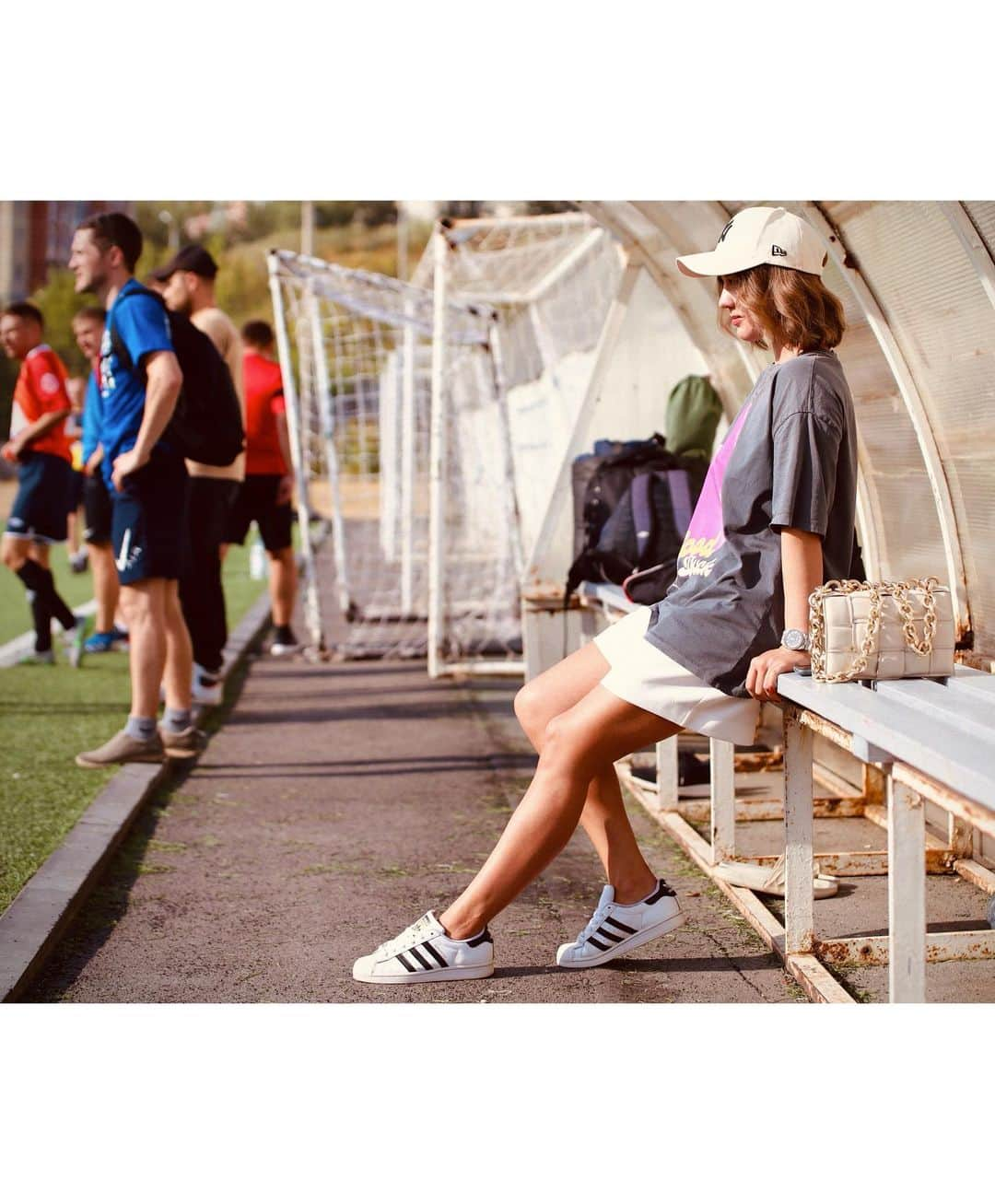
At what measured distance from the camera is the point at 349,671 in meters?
10.3

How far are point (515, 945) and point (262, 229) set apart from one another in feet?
347

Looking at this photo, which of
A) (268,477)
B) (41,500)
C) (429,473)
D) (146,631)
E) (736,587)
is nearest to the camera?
(736,587)

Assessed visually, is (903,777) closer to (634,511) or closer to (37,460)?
(634,511)

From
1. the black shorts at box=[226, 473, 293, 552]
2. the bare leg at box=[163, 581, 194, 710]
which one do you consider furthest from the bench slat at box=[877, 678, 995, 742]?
the black shorts at box=[226, 473, 293, 552]

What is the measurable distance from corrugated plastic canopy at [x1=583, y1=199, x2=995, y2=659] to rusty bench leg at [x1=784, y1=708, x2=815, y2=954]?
3.26ft

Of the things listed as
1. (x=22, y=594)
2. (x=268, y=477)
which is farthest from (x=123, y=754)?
(x=22, y=594)

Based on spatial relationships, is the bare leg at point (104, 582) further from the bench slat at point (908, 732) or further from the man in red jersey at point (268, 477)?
the bench slat at point (908, 732)

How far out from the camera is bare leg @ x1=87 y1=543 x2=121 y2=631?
9570mm

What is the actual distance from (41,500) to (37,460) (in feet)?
0.96

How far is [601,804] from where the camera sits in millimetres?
4023

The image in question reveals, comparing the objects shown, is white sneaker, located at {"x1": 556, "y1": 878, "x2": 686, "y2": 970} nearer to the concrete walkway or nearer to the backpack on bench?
the concrete walkway

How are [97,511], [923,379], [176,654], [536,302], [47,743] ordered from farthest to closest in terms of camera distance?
[536,302] < [97,511] < [47,743] < [176,654] < [923,379]

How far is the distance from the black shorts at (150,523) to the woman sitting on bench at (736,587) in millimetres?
2867

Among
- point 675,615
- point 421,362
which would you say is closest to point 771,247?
point 675,615
